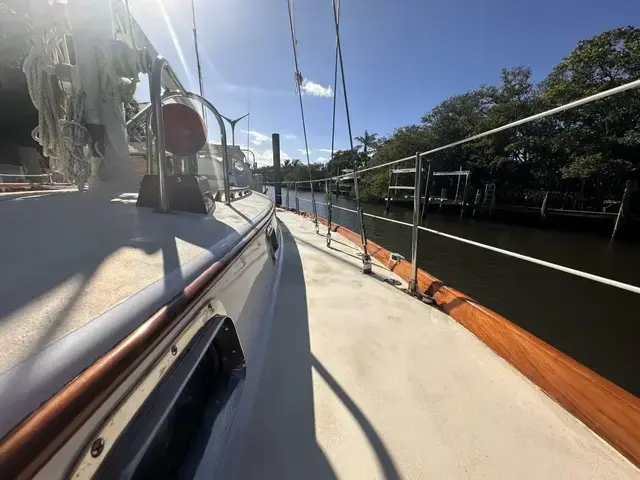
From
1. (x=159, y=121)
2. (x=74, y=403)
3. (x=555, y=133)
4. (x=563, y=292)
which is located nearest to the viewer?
(x=74, y=403)

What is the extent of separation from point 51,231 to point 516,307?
4.93m

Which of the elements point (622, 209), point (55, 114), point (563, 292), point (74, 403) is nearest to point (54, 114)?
point (55, 114)

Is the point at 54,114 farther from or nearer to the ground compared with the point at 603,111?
nearer to the ground

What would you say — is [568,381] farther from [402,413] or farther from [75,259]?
[75,259]

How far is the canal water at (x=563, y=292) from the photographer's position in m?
3.21

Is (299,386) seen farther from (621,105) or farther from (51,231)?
(621,105)

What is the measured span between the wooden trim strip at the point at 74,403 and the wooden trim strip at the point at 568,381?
4.20ft

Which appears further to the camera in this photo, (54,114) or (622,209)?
(622,209)

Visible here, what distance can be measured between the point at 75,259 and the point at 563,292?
5931 mm

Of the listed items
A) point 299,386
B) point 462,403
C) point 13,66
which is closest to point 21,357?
point 299,386

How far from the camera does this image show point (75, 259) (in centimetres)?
74

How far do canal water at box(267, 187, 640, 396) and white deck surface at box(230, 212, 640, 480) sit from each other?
2.41 m

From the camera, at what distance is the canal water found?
3.21 metres

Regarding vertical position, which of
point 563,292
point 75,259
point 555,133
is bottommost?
point 563,292
